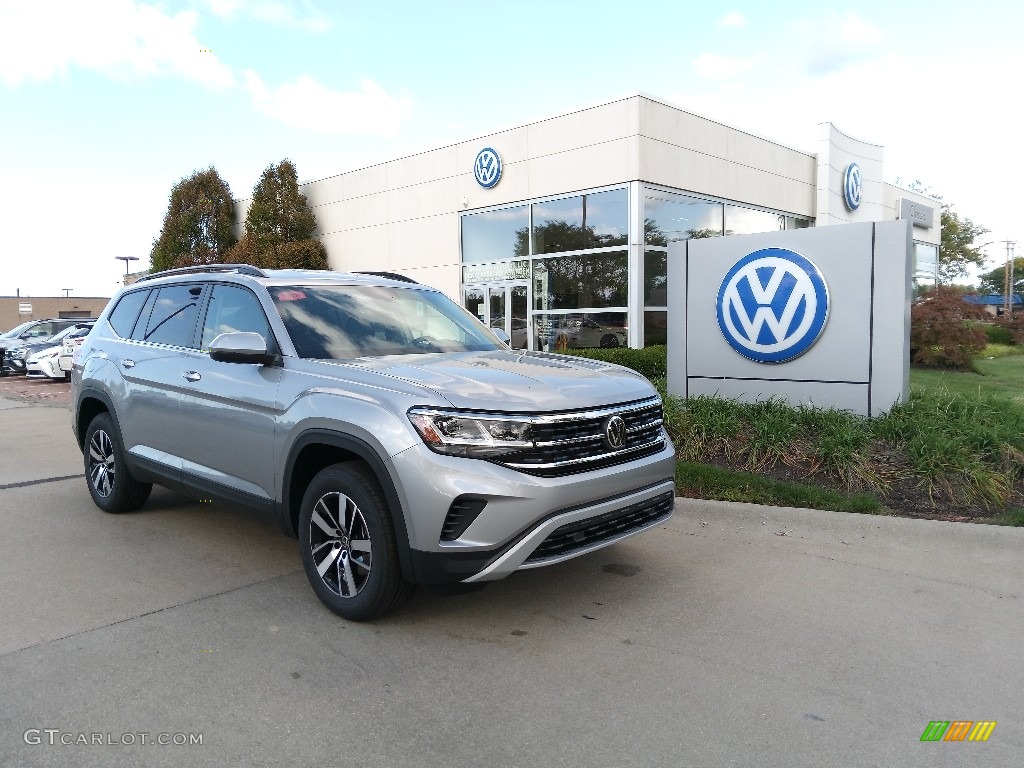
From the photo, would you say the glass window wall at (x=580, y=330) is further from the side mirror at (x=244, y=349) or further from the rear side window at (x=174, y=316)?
the side mirror at (x=244, y=349)

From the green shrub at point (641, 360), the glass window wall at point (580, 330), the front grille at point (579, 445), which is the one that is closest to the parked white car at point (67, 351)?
the glass window wall at point (580, 330)

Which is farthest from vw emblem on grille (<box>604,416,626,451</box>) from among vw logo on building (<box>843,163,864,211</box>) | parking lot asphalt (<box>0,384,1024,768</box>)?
vw logo on building (<box>843,163,864,211</box>)

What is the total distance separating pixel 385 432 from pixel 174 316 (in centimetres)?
276

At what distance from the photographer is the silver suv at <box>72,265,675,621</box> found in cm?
356

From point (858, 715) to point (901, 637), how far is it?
92 centimetres

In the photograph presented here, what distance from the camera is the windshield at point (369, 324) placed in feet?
14.9

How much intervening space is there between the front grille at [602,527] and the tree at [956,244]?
190ft

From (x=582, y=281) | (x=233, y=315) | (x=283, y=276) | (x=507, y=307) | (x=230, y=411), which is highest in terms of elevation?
(x=582, y=281)

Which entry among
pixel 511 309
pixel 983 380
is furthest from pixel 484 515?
pixel 511 309

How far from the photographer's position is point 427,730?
3.02 m

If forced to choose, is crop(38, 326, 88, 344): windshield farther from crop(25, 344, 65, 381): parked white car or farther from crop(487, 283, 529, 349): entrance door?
crop(487, 283, 529, 349): entrance door

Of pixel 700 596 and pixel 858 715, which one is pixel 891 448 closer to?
pixel 700 596

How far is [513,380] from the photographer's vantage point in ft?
12.8

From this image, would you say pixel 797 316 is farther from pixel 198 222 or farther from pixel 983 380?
pixel 198 222
